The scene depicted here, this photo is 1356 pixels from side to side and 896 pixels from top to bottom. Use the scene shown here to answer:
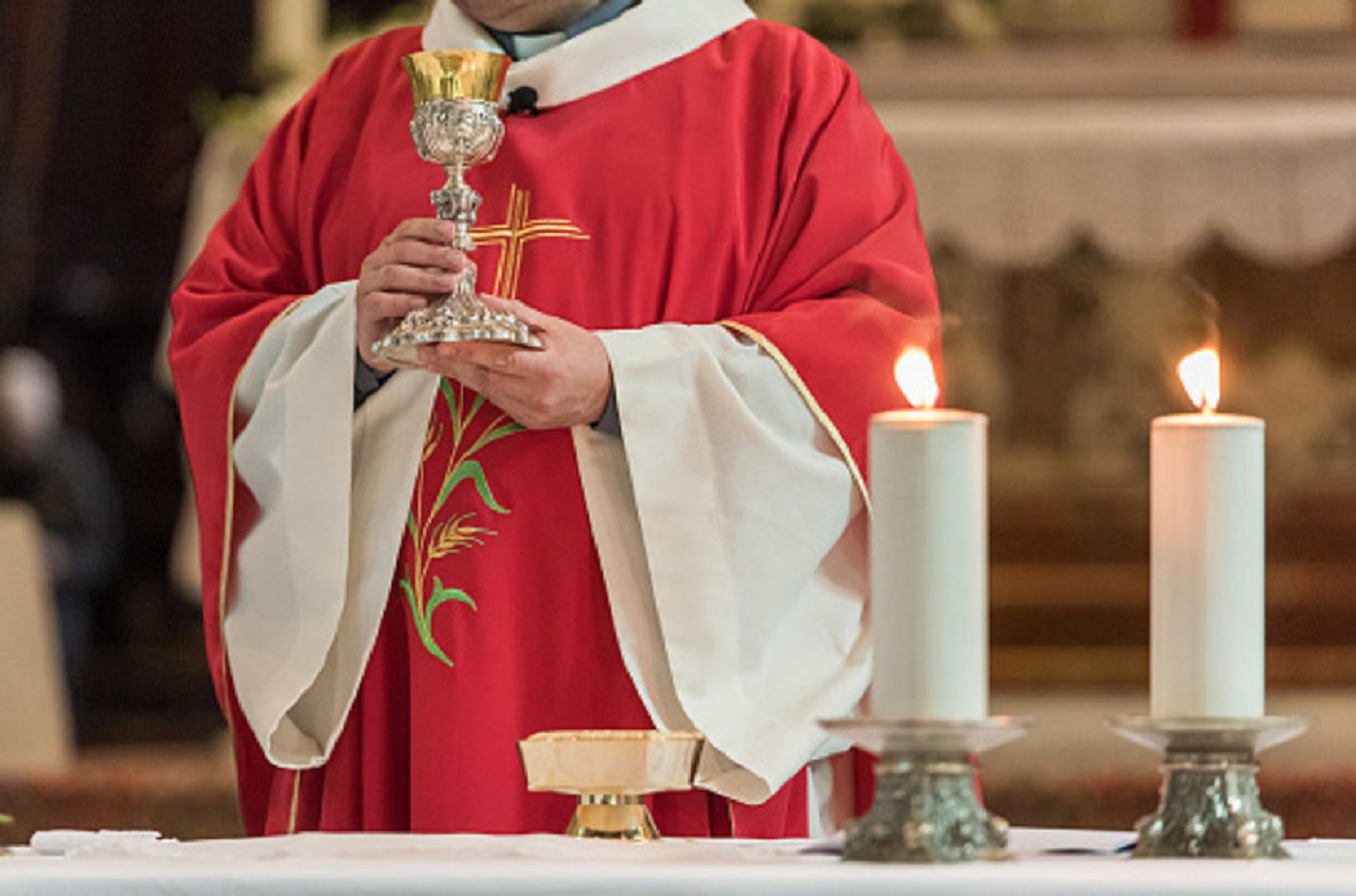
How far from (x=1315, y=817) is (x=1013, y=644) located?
2.01m

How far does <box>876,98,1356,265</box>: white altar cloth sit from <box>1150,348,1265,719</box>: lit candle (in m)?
4.86

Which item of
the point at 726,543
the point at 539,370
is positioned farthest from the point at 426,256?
the point at 726,543

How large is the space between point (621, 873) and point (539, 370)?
109cm

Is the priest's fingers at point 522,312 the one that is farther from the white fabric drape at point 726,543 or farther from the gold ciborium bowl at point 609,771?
the gold ciborium bowl at point 609,771

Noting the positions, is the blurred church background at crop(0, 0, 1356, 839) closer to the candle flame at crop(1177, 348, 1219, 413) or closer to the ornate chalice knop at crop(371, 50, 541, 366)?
the ornate chalice knop at crop(371, 50, 541, 366)

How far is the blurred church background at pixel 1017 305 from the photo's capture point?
270 inches

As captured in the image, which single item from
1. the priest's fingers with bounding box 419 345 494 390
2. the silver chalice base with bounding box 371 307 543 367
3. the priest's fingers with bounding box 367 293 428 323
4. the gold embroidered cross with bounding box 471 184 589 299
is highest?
the gold embroidered cross with bounding box 471 184 589 299

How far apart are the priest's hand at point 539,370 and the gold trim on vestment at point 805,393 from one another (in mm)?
193

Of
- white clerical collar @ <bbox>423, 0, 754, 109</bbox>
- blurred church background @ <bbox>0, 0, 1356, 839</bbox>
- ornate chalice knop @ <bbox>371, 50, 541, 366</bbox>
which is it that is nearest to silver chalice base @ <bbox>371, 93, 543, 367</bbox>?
ornate chalice knop @ <bbox>371, 50, 541, 366</bbox>

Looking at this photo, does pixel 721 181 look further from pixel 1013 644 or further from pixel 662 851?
pixel 1013 644

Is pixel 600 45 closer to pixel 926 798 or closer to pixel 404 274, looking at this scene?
pixel 404 274

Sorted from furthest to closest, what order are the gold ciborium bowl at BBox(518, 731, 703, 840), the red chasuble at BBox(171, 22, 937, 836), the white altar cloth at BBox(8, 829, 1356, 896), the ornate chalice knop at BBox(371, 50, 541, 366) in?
the red chasuble at BBox(171, 22, 937, 836)
the ornate chalice knop at BBox(371, 50, 541, 366)
the gold ciborium bowl at BBox(518, 731, 703, 840)
the white altar cloth at BBox(8, 829, 1356, 896)

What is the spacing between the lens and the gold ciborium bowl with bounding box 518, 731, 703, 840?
2359mm

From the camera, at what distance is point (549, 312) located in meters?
3.34
